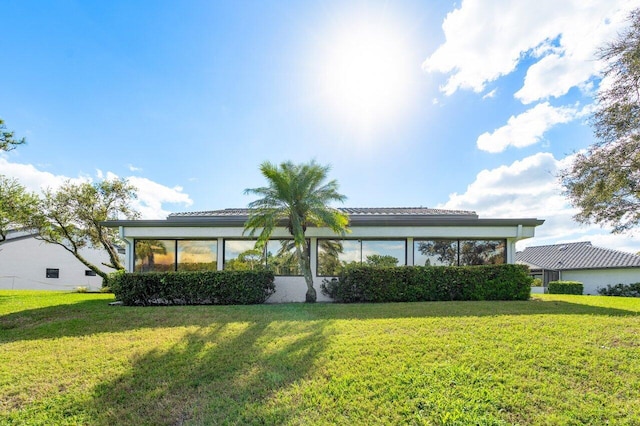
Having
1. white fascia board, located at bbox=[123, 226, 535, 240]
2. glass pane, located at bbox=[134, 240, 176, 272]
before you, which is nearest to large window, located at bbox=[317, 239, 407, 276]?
white fascia board, located at bbox=[123, 226, 535, 240]

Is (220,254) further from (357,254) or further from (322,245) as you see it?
(357,254)

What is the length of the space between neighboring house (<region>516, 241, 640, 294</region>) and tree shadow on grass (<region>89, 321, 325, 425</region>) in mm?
27284

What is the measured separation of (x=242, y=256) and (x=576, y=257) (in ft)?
95.2

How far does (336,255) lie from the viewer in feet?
41.9

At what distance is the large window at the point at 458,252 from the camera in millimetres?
12625

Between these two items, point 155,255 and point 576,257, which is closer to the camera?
point 155,255

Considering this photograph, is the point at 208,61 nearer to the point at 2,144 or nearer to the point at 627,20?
the point at 2,144

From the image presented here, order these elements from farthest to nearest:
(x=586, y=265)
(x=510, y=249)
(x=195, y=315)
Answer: (x=586, y=265) < (x=510, y=249) < (x=195, y=315)

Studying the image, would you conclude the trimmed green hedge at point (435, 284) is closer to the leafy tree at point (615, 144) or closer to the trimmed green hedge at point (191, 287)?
the trimmed green hedge at point (191, 287)

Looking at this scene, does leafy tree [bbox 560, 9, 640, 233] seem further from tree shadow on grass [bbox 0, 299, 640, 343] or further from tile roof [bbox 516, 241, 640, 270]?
tile roof [bbox 516, 241, 640, 270]

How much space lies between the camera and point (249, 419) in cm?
356

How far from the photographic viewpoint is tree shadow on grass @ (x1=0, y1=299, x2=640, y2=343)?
7535 mm

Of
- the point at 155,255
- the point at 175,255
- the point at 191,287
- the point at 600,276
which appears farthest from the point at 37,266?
the point at 600,276

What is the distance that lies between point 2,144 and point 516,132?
68.5ft
